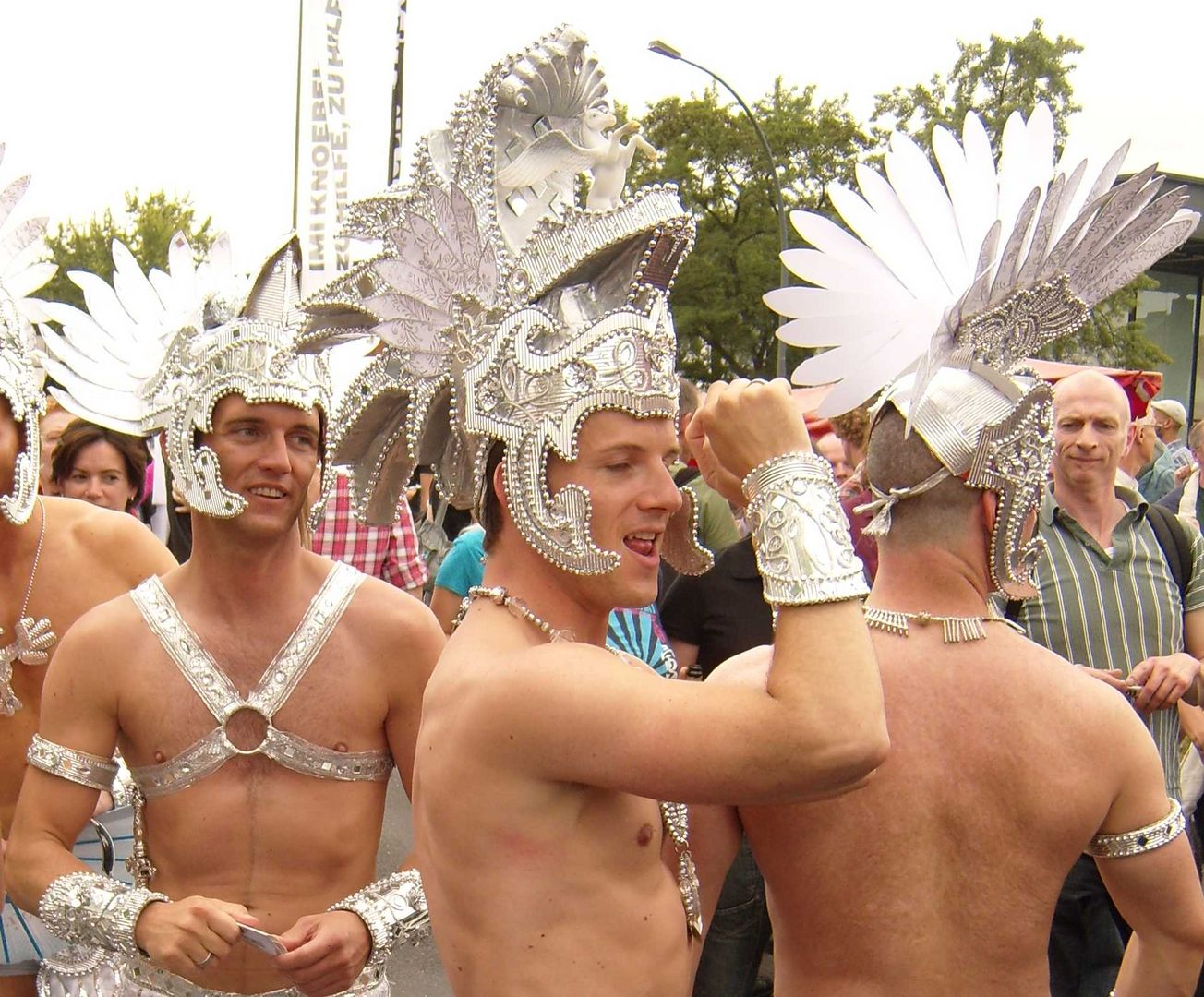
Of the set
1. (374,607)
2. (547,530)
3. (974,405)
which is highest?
(974,405)

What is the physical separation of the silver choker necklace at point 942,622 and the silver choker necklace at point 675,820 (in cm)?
48

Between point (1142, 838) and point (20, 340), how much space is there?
2.91m

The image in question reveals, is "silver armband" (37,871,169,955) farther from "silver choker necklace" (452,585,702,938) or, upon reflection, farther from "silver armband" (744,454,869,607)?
"silver armband" (744,454,869,607)

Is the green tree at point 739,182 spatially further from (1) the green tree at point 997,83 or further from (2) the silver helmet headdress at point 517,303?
(2) the silver helmet headdress at point 517,303

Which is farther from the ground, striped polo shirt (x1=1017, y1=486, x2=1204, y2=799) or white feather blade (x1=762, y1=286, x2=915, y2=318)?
white feather blade (x1=762, y1=286, x2=915, y2=318)

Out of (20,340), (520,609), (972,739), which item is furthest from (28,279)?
(972,739)

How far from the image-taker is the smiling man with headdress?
190 centimetres

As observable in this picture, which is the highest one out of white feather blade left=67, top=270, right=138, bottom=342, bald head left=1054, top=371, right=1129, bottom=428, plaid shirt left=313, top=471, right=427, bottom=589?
white feather blade left=67, top=270, right=138, bottom=342

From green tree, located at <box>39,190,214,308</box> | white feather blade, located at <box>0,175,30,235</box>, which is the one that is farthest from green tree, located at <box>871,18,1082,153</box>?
white feather blade, located at <box>0,175,30,235</box>

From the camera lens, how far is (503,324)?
2.24m

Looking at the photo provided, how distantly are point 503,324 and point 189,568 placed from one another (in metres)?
1.24

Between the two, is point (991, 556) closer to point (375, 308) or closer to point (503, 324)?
point (503, 324)

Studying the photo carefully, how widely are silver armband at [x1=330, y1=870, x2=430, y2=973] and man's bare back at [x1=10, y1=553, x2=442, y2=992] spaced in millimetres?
127

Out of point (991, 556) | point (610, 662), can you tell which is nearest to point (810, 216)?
point (991, 556)
